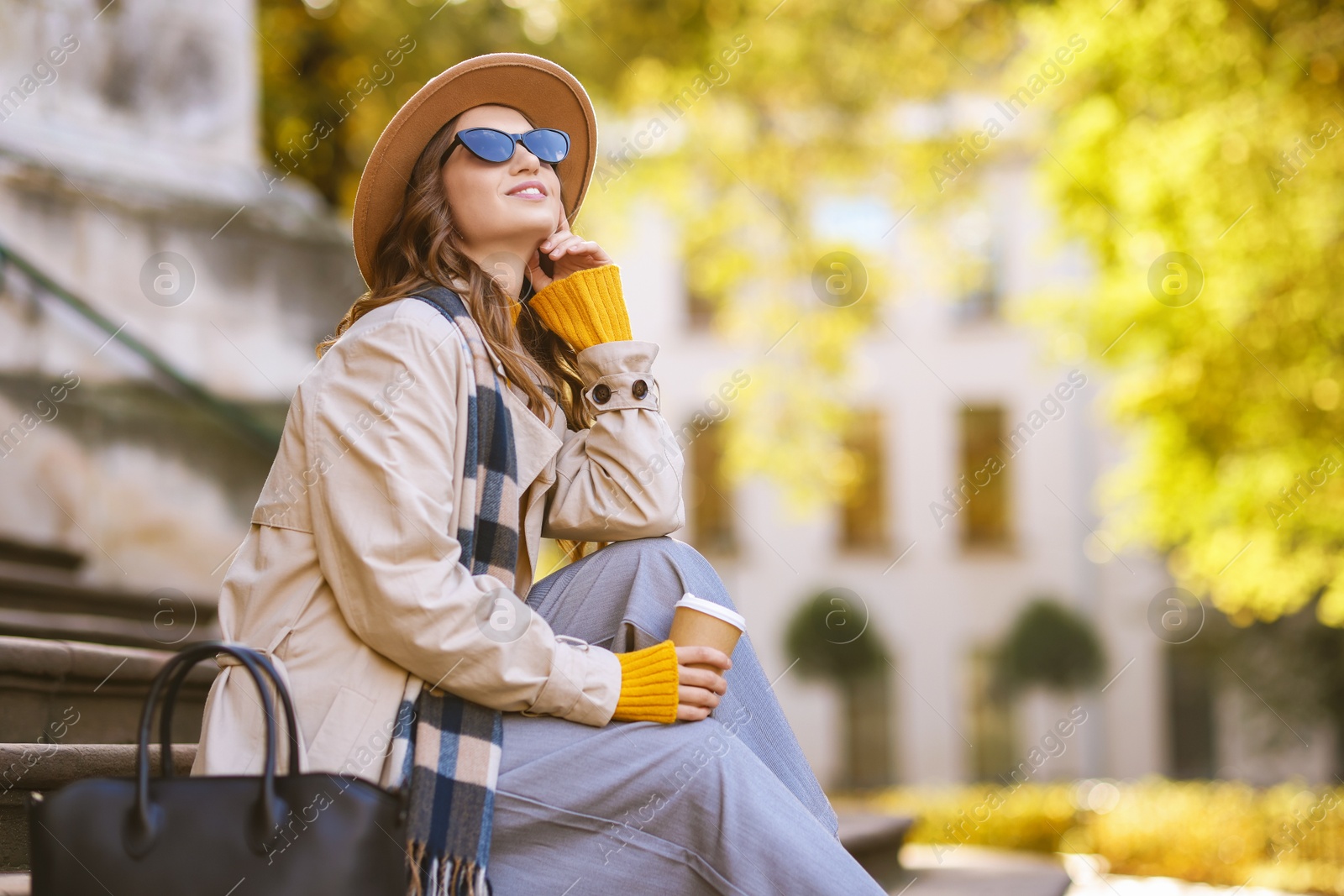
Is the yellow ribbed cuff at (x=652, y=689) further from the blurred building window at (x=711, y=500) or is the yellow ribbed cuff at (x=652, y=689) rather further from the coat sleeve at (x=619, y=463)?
the blurred building window at (x=711, y=500)

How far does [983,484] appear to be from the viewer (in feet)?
69.5

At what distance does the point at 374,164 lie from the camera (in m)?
2.63

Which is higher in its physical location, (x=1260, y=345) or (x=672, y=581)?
(x=1260, y=345)

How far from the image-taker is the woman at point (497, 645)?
1.97 meters

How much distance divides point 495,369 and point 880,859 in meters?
3.28

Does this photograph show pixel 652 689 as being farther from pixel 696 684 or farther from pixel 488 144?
pixel 488 144

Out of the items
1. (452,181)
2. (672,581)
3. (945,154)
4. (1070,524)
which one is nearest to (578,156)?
(452,181)

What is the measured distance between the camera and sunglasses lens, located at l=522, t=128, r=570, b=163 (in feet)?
8.65

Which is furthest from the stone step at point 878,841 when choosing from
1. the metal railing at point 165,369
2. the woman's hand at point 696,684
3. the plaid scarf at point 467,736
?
the metal railing at point 165,369

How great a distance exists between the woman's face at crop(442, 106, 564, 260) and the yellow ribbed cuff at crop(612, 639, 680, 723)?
3.16ft

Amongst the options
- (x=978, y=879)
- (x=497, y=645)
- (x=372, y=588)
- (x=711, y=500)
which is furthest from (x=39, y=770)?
(x=711, y=500)

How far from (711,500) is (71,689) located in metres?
18.8

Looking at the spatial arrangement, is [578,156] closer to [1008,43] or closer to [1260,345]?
[1260,345]

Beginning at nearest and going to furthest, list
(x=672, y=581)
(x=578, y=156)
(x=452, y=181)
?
1. (x=672, y=581)
2. (x=452, y=181)
3. (x=578, y=156)
